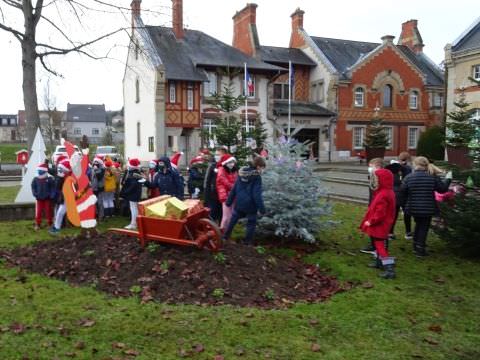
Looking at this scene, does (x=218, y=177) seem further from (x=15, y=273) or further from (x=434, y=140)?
(x=434, y=140)

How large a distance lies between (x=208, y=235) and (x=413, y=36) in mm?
44138

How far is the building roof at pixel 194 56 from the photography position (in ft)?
106

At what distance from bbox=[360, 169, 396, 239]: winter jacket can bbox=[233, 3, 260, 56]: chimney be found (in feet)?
101

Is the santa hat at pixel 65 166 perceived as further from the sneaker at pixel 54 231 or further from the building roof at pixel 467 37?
the building roof at pixel 467 37

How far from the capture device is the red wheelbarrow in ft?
22.5

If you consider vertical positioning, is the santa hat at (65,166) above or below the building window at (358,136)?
below

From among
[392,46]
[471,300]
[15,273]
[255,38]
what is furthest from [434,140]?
[15,273]

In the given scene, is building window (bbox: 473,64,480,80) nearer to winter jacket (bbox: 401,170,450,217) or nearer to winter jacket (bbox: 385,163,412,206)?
winter jacket (bbox: 385,163,412,206)

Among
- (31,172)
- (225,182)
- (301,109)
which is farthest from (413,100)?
(225,182)

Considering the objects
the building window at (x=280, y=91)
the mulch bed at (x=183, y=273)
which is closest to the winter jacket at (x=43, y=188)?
the mulch bed at (x=183, y=273)

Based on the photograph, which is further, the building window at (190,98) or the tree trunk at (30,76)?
the building window at (190,98)

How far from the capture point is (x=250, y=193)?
841 cm

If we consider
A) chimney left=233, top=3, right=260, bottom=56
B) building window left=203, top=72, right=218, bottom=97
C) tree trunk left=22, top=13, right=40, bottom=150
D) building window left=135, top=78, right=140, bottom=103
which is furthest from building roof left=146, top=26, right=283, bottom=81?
tree trunk left=22, top=13, right=40, bottom=150

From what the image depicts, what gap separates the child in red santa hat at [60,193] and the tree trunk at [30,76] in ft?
18.4
